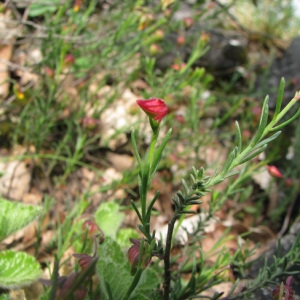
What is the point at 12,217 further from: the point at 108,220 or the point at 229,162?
the point at 229,162

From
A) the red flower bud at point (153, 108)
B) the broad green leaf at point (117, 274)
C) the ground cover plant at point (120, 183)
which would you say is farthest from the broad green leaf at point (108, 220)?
the red flower bud at point (153, 108)

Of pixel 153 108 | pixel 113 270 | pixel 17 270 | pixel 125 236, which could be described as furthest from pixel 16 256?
pixel 153 108

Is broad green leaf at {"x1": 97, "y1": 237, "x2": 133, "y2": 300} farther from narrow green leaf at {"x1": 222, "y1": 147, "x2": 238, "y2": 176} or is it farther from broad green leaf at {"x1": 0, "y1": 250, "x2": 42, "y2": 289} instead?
narrow green leaf at {"x1": 222, "y1": 147, "x2": 238, "y2": 176}

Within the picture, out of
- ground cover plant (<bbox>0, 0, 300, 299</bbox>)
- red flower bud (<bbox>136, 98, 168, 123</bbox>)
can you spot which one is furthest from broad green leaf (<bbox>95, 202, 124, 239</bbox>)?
red flower bud (<bbox>136, 98, 168, 123</bbox>)

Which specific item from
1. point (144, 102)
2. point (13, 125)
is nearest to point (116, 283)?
point (144, 102)

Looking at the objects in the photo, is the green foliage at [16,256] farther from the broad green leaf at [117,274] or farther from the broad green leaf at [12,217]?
the broad green leaf at [117,274]
